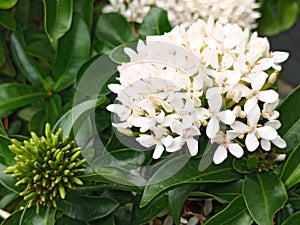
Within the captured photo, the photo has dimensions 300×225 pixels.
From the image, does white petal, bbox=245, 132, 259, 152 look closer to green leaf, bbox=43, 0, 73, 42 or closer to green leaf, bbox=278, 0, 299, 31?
green leaf, bbox=43, 0, 73, 42

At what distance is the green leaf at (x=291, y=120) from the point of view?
2.81ft

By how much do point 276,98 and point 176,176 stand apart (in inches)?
6.4

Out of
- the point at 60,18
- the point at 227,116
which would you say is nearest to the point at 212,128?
the point at 227,116

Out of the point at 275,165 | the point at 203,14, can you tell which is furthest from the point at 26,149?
the point at 203,14

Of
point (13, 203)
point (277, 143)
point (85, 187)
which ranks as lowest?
point (13, 203)

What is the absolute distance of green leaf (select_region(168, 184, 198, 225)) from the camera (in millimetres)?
816

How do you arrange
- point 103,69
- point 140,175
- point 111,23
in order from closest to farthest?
point 140,175
point 103,69
point 111,23

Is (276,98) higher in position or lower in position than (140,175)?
higher

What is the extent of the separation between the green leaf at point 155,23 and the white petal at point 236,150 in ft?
1.14

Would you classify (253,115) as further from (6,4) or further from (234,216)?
(6,4)

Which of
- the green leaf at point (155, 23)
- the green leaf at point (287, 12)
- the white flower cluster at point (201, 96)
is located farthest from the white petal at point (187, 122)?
the green leaf at point (287, 12)

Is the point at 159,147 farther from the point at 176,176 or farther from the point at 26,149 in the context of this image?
the point at 26,149

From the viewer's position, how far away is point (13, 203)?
105 centimetres

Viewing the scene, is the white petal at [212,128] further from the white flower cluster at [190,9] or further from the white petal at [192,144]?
the white flower cluster at [190,9]
